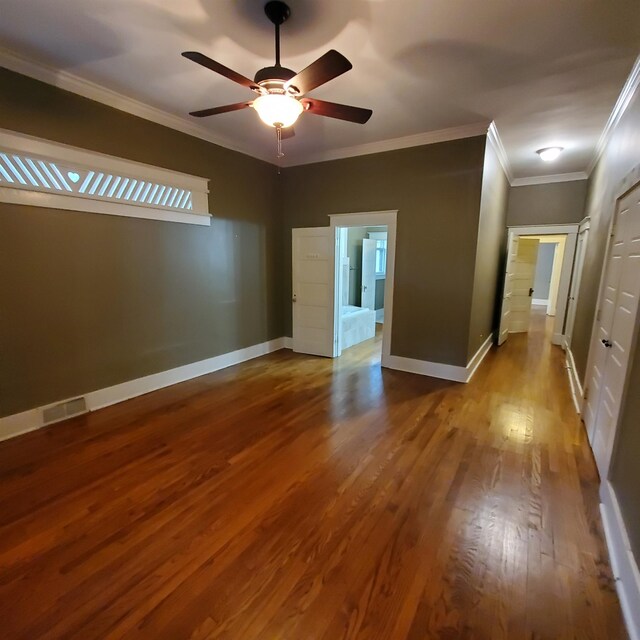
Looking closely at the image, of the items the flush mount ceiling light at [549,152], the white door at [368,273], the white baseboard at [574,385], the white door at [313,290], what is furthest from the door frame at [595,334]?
the white door at [368,273]

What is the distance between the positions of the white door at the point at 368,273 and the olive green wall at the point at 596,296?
3.84 m

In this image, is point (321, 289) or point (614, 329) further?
point (321, 289)

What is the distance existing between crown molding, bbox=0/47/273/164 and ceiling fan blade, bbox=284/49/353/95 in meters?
2.16

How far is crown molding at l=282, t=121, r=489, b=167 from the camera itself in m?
3.66

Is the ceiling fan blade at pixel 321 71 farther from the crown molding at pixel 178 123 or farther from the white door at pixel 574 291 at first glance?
the white door at pixel 574 291

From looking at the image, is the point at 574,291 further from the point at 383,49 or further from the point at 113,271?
the point at 113,271

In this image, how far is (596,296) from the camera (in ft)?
10.8

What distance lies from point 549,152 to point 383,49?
321 centimetres

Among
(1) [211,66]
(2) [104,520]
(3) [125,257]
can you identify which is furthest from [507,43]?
(2) [104,520]

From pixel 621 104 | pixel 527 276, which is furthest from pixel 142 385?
pixel 527 276

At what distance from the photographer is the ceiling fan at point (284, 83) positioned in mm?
1719

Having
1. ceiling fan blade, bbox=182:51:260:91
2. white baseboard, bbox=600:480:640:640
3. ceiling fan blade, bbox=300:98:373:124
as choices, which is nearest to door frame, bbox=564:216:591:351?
white baseboard, bbox=600:480:640:640

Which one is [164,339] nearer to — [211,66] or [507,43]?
[211,66]

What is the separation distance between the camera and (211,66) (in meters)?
1.74
